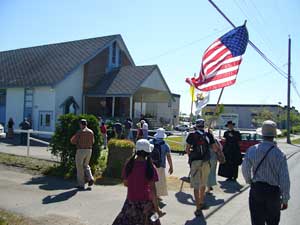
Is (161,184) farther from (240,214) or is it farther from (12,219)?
(12,219)

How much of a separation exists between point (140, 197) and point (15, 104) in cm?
2597

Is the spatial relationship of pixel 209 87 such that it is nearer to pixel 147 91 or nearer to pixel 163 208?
pixel 163 208

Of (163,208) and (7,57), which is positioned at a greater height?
(7,57)

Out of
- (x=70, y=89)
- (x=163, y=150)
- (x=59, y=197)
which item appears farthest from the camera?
(x=70, y=89)

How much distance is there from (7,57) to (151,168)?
34127 millimetres

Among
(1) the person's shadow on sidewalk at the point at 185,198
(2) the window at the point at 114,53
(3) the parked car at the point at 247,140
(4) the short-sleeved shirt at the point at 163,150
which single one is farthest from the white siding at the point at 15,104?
(4) the short-sleeved shirt at the point at 163,150

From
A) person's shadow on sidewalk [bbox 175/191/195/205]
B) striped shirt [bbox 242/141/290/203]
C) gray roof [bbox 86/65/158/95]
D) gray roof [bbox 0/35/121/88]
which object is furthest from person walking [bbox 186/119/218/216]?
gray roof [bbox 0/35/121/88]

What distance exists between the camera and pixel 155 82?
30.4m

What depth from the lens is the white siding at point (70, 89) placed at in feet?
84.8

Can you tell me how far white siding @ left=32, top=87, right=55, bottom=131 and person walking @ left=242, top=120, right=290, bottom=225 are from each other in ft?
73.1

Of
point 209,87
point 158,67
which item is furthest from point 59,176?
point 158,67

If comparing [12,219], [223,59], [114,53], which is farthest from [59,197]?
[114,53]

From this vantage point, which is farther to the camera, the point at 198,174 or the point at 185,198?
the point at 185,198

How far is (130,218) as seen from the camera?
15.3ft
